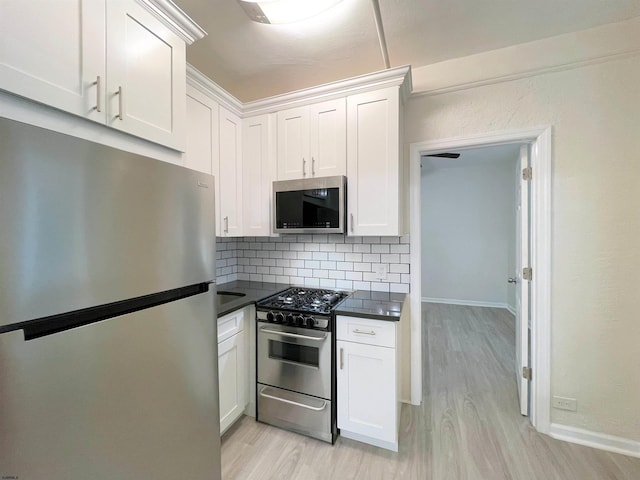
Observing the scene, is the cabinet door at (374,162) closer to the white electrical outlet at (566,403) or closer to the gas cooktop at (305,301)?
the gas cooktop at (305,301)

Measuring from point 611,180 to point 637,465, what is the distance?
1809 millimetres

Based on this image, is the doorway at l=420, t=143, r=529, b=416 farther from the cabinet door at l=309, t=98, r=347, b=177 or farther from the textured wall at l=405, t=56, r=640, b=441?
the cabinet door at l=309, t=98, r=347, b=177

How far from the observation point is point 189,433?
3.87 ft

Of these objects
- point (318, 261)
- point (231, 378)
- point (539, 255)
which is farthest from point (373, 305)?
point (539, 255)

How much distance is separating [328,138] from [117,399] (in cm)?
199

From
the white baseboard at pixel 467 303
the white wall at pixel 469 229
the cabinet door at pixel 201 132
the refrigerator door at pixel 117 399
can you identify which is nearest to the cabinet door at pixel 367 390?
the refrigerator door at pixel 117 399

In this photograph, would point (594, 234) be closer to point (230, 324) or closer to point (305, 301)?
point (305, 301)

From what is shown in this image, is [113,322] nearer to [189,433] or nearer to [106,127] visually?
[189,433]

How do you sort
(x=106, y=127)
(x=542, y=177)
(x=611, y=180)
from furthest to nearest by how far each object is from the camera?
(x=542, y=177) → (x=611, y=180) → (x=106, y=127)

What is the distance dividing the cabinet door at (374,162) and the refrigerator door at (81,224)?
4.18ft

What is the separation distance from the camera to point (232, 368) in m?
1.91

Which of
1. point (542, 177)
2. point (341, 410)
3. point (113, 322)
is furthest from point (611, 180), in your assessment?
point (113, 322)

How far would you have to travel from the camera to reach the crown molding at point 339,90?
6.27 ft

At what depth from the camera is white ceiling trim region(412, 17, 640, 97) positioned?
175 centimetres
